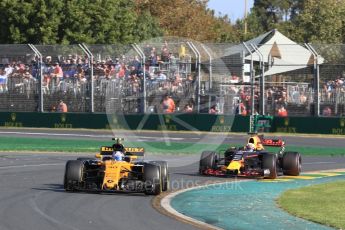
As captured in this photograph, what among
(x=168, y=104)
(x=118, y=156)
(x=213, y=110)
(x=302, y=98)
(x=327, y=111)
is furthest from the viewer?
(x=168, y=104)

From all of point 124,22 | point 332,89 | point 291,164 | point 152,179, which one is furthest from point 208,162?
point 124,22

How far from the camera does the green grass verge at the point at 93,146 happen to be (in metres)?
29.6

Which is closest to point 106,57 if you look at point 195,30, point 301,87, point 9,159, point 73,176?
point 301,87

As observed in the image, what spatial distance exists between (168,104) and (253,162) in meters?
17.0

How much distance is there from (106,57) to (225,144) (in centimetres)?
868

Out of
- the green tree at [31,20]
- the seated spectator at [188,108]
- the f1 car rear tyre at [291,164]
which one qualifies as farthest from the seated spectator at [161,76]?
the f1 car rear tyre at [291,164]

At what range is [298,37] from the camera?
226ft

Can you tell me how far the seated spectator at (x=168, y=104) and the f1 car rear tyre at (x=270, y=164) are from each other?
1722cm

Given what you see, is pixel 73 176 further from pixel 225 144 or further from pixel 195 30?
pixel 195 30

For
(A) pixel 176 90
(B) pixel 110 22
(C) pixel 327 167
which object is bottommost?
(C) pixel 327 167

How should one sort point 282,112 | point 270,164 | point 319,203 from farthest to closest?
point 282,112
point 270,164
point 319,203

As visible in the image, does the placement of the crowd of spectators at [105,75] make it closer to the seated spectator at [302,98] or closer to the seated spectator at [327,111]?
the seated spectator at [302,98]

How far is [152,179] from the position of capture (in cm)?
1731

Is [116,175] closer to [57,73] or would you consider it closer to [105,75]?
[105,75]
